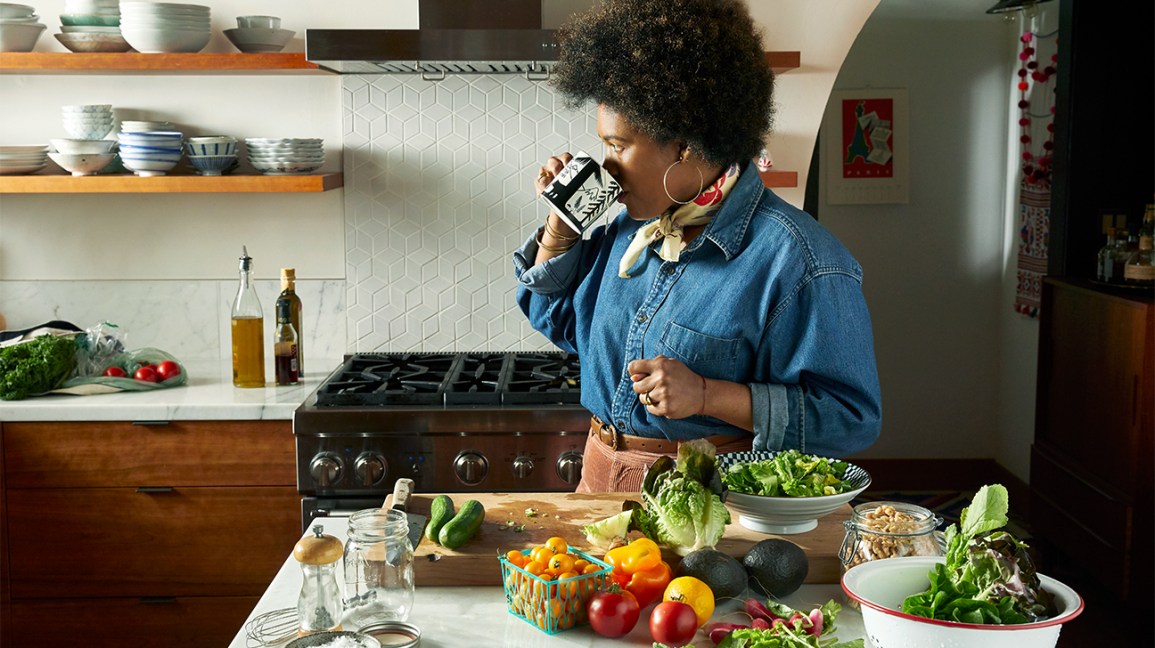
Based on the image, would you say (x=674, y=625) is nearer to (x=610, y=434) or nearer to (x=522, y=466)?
(x=610, y=434)

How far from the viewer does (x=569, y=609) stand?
1444 mm

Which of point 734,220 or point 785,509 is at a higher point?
point 734,220

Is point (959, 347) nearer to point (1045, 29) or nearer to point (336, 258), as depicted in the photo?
point (1045, 29)

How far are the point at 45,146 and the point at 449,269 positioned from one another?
1.26 m

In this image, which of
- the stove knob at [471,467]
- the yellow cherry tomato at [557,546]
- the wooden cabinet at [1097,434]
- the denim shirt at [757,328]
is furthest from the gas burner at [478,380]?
the wooden cabinet at [1097,434]

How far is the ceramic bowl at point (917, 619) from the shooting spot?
1.16m

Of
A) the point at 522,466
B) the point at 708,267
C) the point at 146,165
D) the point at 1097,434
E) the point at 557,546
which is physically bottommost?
the point at 1097,434

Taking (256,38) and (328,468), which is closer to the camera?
(328,468)

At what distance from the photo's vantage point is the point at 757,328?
6.49ft

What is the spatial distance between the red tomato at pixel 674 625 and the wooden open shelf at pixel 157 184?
2.16m

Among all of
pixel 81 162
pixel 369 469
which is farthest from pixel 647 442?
pixel 81 162

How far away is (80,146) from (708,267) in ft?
6.93

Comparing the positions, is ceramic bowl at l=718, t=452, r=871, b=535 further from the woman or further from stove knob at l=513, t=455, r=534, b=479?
stove knob at l=513, t=455, r=534, b=479

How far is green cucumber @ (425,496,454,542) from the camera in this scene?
5.52 feet
